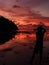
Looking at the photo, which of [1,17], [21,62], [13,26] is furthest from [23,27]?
[21,62]

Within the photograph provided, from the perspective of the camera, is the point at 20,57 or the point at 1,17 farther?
the point at 1,17

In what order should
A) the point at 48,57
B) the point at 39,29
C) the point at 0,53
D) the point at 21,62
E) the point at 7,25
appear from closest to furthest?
the point at 39,29
the point at 21,62
the point at 48,57
the point at 0,53
the point at 7,25

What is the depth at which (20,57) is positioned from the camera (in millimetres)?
14336

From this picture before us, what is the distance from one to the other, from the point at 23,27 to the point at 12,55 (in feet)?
125

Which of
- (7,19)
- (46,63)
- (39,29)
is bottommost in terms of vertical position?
(46,63)

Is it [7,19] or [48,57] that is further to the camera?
[7,19]

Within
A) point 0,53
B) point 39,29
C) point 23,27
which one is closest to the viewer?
point 39,29

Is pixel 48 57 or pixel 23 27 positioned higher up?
pixel 23 27

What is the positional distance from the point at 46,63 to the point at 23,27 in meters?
40.4

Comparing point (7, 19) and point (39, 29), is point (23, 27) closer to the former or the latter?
point (7, 19)

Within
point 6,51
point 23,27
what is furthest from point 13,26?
point 6,51

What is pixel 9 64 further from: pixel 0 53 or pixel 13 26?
pixel 13 26

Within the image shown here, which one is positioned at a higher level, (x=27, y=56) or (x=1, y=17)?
(x=1, y=17)

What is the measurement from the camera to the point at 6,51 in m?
16.2
